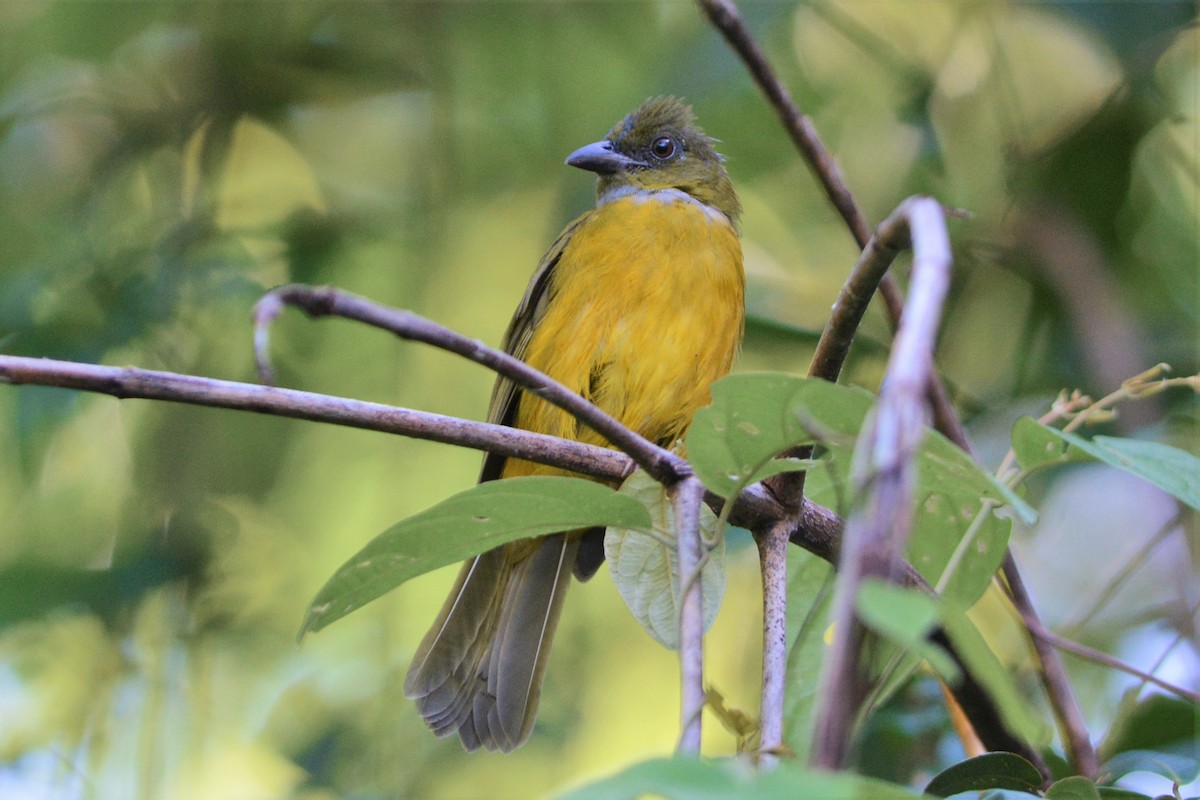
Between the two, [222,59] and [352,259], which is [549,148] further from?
[222,59]

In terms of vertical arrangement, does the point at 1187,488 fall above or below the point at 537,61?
below

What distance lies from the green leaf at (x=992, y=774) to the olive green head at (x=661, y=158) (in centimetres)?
259

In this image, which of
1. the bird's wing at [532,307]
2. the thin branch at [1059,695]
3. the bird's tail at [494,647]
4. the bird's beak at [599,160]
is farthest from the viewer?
the bird's beak at [599,160]

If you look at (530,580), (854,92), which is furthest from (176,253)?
(854,92)

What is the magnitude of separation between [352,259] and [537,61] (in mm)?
1041

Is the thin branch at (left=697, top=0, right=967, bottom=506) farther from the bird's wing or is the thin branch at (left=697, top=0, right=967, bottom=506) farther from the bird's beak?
the bird's beak

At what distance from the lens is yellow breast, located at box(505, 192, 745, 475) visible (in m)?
3.50

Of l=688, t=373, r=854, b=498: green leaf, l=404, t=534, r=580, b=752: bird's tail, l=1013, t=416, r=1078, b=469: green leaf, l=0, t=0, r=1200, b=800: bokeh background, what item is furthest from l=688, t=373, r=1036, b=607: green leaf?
l=0, t=0, r=1200, b=800: bokeh background

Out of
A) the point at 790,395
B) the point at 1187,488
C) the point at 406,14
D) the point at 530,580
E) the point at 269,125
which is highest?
the point at 406,14

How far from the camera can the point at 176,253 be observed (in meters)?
4.14

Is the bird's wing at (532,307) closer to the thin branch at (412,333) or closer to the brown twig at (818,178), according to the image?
the brown twig at (818,178)

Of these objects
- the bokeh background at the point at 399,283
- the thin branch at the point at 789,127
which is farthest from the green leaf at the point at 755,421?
the bokeh background at the point at 399,283

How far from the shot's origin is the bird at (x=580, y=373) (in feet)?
10.1

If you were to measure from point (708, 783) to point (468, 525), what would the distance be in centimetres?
81
